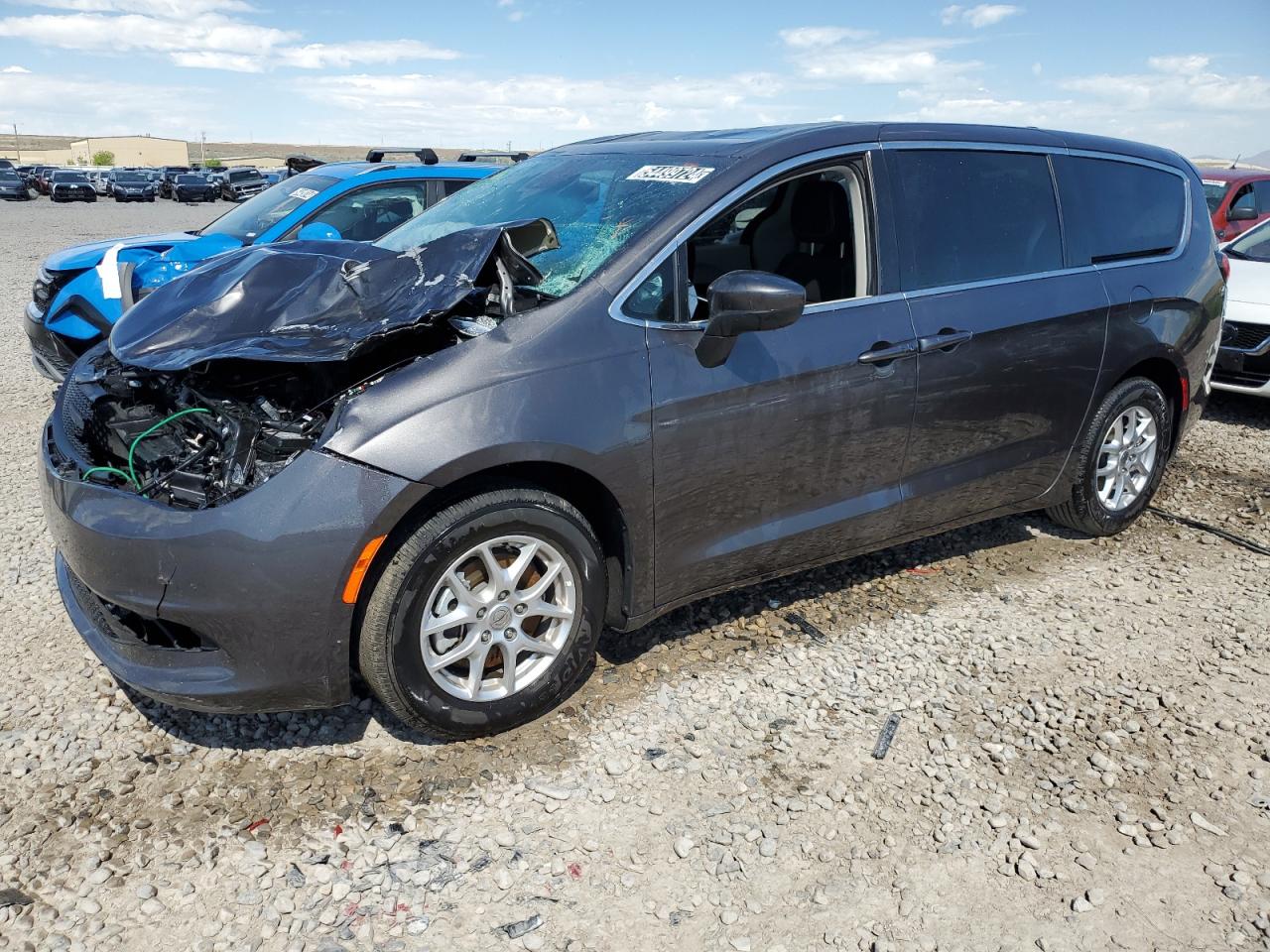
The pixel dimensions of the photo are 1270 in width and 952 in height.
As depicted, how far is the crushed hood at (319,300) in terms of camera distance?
306 cm

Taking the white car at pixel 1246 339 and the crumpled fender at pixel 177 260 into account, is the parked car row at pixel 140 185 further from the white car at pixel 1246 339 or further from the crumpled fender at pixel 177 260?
the white car at pixel 1246 339

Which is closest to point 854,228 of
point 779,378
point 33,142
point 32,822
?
point 779,378

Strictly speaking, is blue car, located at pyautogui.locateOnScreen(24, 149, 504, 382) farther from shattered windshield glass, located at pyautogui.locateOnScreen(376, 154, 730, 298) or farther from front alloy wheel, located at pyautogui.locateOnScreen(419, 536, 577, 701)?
front alloy wheel, located at pyautogui.locateOnScreen(419, 536, 577, 701)

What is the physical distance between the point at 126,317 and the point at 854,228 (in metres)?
2.70

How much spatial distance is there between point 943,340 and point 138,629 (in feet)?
9.62

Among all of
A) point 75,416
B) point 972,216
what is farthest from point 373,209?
point 972,216

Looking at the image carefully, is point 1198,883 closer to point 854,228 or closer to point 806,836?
point 806,836

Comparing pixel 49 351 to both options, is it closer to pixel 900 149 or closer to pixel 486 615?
pixel 486 615

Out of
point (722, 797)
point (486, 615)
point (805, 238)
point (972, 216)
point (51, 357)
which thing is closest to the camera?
point (722, 797)

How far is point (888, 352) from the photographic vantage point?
3609 mm

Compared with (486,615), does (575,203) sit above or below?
above

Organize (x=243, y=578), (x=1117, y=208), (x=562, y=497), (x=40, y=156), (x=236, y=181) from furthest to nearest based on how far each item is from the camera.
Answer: (x=40, y=156), (x=236, y=181), (x=1117, y=208), (x=562, y=497), (x=243, y=578)

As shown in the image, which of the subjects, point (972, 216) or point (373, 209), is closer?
point (972, 216)

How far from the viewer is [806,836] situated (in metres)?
2.77
